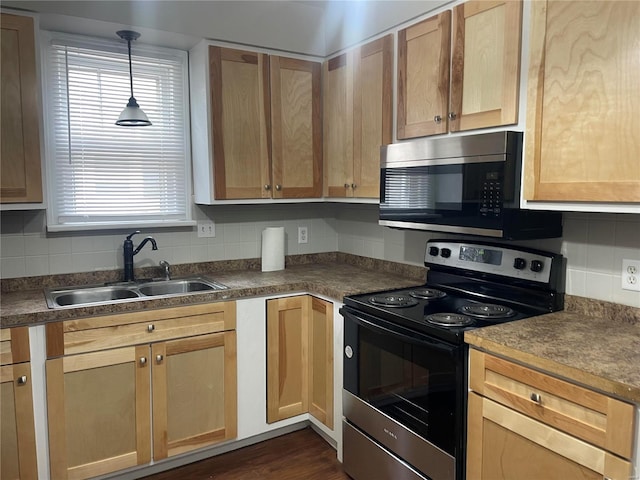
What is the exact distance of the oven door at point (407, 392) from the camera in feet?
5.68

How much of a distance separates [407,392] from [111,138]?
2.02m

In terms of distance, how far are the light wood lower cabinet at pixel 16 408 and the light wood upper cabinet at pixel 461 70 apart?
1.91 meters

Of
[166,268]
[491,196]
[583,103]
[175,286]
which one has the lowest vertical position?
[175,286]

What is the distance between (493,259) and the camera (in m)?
2.17

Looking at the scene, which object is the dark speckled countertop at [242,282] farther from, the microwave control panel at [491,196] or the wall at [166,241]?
the microwave control panel at [491,196]

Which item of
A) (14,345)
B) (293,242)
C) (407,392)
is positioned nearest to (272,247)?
(293,242)

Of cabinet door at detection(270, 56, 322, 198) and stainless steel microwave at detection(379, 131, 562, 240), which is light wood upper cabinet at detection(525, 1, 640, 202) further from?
cabinet door at detection(270, 56, 322, 198)

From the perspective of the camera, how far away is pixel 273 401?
2580 millimetres

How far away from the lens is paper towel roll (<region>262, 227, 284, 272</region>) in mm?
2932

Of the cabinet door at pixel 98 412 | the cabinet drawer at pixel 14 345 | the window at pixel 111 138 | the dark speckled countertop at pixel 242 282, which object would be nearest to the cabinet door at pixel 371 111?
the dark speckled countertop at pixel 242 282

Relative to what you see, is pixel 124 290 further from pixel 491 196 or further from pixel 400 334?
pixel 491 196

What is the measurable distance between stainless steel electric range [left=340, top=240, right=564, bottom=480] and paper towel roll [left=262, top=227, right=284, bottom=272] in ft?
2.69

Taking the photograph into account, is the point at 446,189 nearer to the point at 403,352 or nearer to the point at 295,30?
the point at 403,352

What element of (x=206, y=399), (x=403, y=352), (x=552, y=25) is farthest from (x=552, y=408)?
(x=206, y=399)
